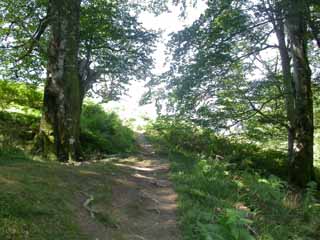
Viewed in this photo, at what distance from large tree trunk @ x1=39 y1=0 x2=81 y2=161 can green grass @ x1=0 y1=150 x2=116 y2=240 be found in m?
1.19

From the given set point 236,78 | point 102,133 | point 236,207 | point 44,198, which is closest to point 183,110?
point 236,78

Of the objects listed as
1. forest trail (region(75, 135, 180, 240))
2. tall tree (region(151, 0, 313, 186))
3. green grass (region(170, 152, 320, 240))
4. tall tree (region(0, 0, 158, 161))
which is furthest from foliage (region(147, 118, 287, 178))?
forest trail (region(75, 135, 180, 240))

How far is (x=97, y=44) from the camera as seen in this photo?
10617mm

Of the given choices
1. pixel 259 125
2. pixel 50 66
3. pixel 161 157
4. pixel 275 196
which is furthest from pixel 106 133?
pixel 275 196

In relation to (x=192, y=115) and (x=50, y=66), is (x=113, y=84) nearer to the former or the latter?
(x=192, y=115)

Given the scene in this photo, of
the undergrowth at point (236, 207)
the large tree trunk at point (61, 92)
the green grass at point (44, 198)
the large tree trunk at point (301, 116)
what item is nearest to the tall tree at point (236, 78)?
the large tree trunk at point (301, 116)

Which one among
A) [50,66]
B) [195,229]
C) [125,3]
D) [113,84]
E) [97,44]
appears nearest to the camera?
[195,229]

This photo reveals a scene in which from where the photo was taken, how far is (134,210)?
4797 mm

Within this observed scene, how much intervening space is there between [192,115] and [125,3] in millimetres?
5356

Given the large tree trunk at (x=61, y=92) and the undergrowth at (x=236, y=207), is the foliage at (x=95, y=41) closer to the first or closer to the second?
the large tree trunk at (x=61, y=92)

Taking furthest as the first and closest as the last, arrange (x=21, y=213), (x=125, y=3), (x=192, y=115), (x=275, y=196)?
(x=125, y=3) < (x=192, y=115) < (x=275, y=196) < (x=21, y=213)

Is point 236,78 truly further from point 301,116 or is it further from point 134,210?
point 134,210

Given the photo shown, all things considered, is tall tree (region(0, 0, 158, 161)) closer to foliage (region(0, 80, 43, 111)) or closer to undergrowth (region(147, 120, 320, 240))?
foliage (region(0, 80, 43, 111))

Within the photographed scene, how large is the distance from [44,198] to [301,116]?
7.10 meters
